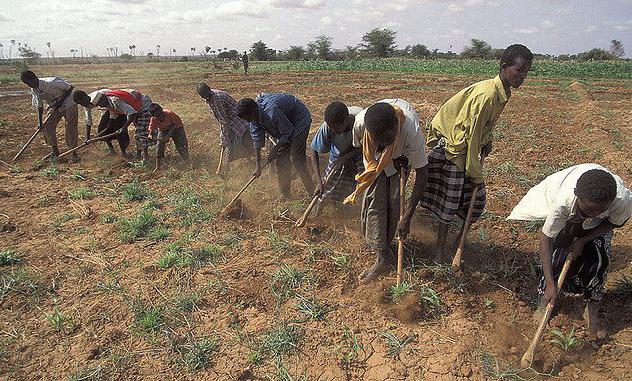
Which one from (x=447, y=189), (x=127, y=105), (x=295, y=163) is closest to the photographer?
(x=447, y=189)

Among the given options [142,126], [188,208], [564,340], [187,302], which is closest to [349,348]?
[187,302]

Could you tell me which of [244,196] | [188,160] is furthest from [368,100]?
[244,196]

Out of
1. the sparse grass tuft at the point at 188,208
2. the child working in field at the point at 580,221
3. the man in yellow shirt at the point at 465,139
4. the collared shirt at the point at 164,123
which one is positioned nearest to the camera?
the child working in field at the point at 580,221

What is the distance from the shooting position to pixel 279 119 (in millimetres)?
4172

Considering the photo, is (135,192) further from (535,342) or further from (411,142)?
(535,342)

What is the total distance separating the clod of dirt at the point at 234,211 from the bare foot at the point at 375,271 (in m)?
1.65

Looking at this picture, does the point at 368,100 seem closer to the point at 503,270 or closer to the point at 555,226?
the point at 503,270

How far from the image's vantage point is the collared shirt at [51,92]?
5848mm

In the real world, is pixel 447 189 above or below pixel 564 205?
below

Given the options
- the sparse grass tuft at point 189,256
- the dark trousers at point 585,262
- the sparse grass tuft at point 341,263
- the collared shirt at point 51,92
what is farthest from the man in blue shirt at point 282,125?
the collared shirt at point 51,92

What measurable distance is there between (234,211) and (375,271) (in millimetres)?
1786

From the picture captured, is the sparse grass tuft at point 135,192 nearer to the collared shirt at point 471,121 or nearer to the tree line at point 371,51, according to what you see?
the collared shirt at point 471,121

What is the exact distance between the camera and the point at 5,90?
50.7ft

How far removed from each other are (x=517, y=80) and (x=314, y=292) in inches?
80.1
